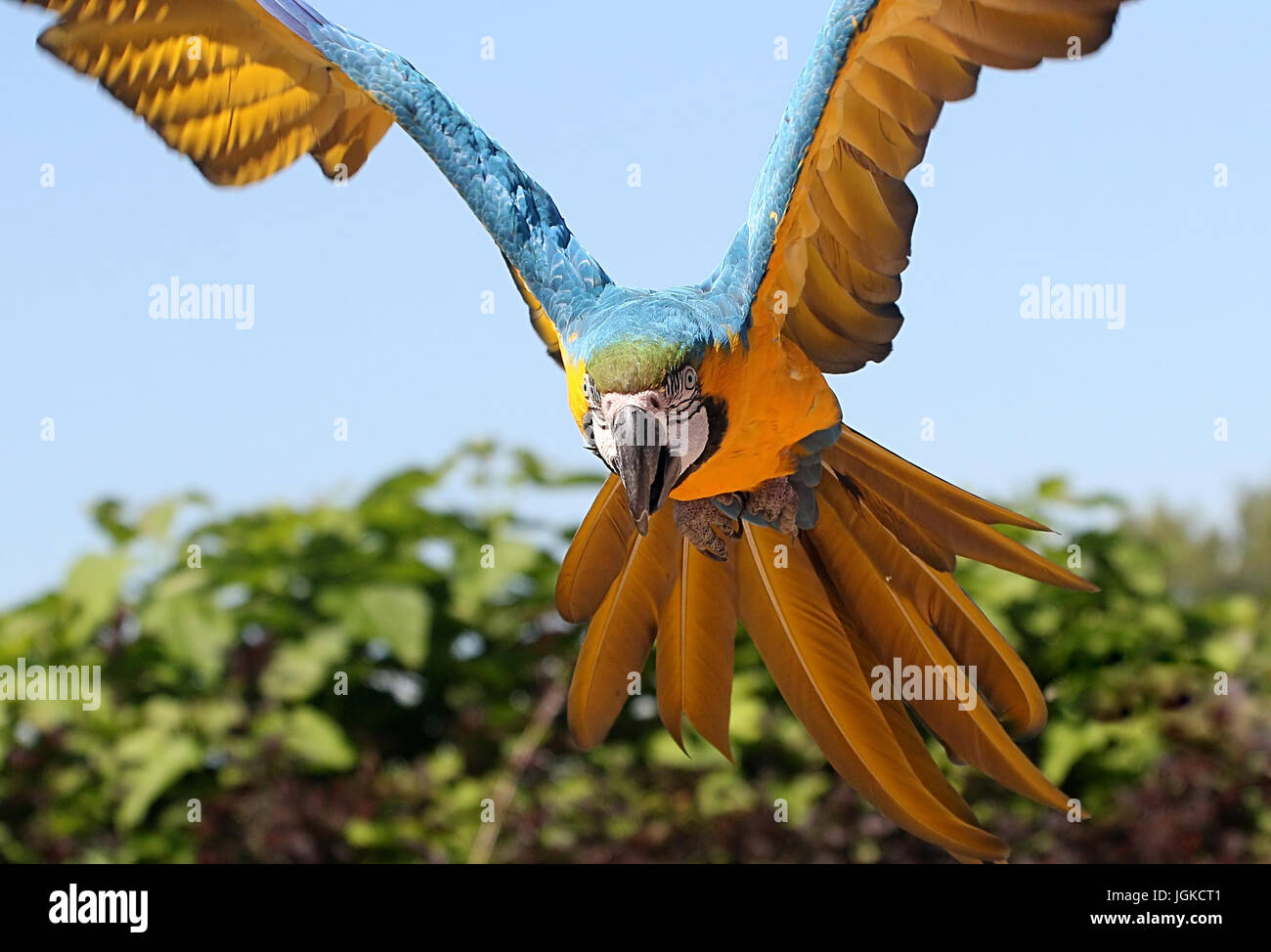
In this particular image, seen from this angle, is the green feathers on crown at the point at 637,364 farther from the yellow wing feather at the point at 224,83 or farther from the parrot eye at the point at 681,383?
the yellow wing feather at the point at 224,83

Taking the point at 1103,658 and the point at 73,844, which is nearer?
the point at 73,844

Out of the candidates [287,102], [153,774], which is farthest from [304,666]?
[287,102]

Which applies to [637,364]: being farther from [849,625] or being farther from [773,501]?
[849,625]

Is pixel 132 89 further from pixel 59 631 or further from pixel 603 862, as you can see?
pixel 603 862

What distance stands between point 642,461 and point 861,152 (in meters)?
0.62

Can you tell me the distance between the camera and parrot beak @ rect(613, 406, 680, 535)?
1945 millimetres

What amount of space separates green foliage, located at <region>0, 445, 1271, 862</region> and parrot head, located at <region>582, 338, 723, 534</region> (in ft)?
5.70

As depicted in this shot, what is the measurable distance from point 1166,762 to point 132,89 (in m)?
3.23

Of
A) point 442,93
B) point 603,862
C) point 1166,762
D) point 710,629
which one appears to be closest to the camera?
point 442,93

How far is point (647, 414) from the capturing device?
1942mm

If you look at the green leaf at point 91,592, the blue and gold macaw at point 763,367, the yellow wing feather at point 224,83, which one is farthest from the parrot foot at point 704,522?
the green leaf at point 91,592

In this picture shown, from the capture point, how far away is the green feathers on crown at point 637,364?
6.31ft
